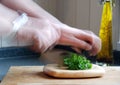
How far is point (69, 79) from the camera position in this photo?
0.72 metres

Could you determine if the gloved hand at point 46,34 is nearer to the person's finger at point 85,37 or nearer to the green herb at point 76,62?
the person's finger at point 85,37

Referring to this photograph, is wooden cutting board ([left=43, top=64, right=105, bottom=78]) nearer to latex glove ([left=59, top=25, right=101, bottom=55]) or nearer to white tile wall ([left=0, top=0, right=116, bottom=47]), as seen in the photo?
latex glove ([left=59, top=25, right=101, bottom=55])

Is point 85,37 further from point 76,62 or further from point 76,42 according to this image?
point 76,62

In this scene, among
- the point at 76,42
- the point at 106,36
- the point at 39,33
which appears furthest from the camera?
the point at 106,36

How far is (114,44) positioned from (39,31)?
0.75m

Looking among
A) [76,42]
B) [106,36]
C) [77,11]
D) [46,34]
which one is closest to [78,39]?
[76,42]

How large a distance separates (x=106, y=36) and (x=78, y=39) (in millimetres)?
524

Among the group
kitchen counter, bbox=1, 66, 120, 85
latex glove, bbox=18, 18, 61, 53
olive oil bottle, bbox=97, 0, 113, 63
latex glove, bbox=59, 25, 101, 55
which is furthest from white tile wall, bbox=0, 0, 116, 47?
latex glove, bbox=18, 18, 61, 53

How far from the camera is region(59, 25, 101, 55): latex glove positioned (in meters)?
0.44

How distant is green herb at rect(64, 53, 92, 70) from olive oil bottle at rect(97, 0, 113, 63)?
0.22 meters

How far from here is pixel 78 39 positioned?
0.49 metres

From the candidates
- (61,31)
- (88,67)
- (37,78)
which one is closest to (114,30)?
(88,67)

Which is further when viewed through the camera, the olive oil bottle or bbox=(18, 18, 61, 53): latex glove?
the olive oil bottle

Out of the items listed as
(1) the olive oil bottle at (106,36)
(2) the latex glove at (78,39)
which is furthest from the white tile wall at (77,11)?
(2) the latex glove at (78,39)
